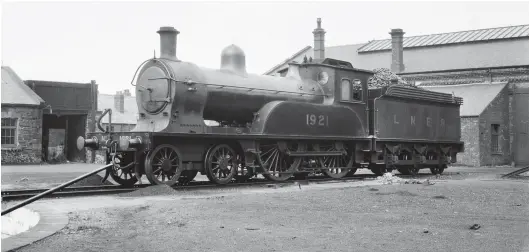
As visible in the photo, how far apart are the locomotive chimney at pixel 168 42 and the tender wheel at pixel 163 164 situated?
206cm

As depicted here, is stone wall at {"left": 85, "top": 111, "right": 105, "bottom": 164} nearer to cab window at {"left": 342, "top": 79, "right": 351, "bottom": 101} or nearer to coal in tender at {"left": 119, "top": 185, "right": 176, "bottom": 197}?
cab window at {"left": 342, "top": 79, "right": 351, "bottom": 101}

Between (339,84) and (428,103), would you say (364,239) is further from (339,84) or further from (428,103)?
(428,103)

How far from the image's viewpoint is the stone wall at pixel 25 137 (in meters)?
24.4

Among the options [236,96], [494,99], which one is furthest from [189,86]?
[494,99]

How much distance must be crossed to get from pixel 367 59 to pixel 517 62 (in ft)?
33.4

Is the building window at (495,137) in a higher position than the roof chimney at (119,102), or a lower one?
lower

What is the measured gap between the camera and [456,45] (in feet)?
117

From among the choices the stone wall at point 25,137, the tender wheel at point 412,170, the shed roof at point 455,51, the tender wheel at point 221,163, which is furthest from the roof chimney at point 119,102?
the tender wheel at point 221,163

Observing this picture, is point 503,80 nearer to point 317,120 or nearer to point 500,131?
point 500,131

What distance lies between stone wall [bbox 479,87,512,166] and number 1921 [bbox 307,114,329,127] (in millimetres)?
15612

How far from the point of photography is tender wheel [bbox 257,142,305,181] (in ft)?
45.3

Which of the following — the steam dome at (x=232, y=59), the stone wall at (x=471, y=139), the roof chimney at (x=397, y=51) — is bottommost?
the stone wall at (x=471, y=139)

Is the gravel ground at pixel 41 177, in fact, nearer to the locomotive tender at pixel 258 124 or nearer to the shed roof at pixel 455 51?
the locomotive tender at pixel 258 124

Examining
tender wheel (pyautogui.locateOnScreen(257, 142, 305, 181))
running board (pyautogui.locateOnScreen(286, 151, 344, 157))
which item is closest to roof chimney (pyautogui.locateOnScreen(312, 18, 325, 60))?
running board (pyautogui.locateOnScreen(286, 151, 344, 157))
